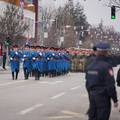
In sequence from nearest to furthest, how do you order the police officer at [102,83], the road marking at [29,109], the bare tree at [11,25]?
the police officer at [102,83], the road marking at [29,109], the bare tree at [11,25]

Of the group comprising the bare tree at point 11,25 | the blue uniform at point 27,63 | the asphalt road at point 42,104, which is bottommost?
the asphalt road at point 42,104

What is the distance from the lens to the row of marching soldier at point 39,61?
112 ft

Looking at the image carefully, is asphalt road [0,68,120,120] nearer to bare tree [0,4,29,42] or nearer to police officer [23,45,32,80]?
police officer [23,45,32,80]

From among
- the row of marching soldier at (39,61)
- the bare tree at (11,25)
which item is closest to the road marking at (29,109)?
the row of marching soldier at (39,61)

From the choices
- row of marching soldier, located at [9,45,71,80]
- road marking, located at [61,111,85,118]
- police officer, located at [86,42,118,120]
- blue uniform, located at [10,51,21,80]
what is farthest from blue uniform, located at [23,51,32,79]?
police officer, located at [86,42,118,120]

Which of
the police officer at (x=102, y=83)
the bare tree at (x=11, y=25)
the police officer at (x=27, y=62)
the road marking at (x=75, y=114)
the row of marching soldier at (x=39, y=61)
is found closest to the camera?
the police officer at (x=102, y=83)

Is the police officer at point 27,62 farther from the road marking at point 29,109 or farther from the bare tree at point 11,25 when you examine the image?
the bare tree at point 11,25

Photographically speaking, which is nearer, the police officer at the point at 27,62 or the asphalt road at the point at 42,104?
the asphalt road at the point at 42,104

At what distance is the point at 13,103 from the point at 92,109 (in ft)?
30.8

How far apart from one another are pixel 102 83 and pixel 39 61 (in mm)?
25150

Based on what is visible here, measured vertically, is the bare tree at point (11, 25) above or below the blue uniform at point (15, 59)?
above

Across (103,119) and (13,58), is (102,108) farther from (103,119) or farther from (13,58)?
(13,58)

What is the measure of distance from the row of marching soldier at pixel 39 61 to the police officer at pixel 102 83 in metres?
23.2

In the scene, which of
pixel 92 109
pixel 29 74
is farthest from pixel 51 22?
pixel 92 109
